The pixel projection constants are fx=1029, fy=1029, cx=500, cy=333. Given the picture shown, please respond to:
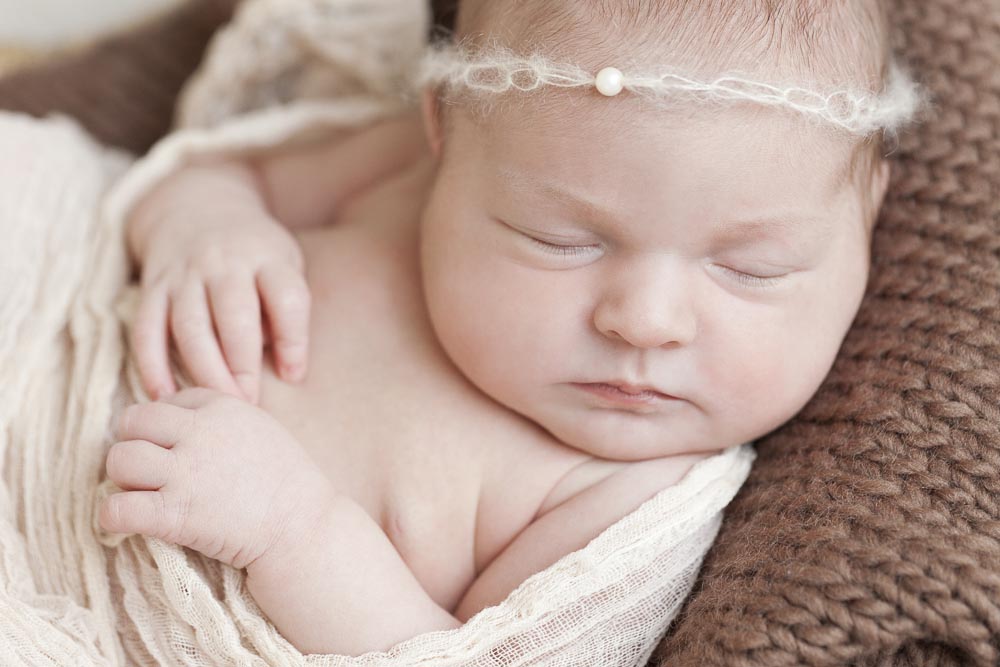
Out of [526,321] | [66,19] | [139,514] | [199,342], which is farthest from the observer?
[66,19]

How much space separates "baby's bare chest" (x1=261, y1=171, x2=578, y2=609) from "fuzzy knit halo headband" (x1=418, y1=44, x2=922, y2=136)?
322 millimetres

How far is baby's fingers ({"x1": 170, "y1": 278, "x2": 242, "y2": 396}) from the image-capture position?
1.18 metres

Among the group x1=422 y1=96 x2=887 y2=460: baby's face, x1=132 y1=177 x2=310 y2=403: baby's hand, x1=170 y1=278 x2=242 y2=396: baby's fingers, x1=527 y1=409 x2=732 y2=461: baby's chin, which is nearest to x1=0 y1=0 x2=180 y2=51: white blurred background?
x1=132 y1=177 x2=310 y2=403: baby's hand

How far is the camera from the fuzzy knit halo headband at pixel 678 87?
0.99m

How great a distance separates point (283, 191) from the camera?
1.55 metres

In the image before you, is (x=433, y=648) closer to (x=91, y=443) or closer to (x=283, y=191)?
(x=91, y=443)

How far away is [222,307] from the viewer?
121 cm

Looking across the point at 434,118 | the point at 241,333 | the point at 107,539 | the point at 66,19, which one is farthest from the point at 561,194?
the point at 66,19

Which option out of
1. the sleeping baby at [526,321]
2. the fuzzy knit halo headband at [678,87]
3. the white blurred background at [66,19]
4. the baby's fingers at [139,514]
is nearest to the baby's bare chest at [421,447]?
the sleeping baby at [526,321]

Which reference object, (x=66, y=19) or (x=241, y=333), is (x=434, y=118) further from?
(x=66, y=19)

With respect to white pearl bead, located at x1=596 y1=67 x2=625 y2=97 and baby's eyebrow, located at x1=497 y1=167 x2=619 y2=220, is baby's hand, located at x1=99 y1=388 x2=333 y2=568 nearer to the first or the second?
baby's eyebrow, located at x1=497 y1=167 x2=619 y2=220

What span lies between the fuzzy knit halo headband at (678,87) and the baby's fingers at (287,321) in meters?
0.31

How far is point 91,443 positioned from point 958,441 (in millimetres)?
919

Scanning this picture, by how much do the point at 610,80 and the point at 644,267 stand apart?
0.19 metres
